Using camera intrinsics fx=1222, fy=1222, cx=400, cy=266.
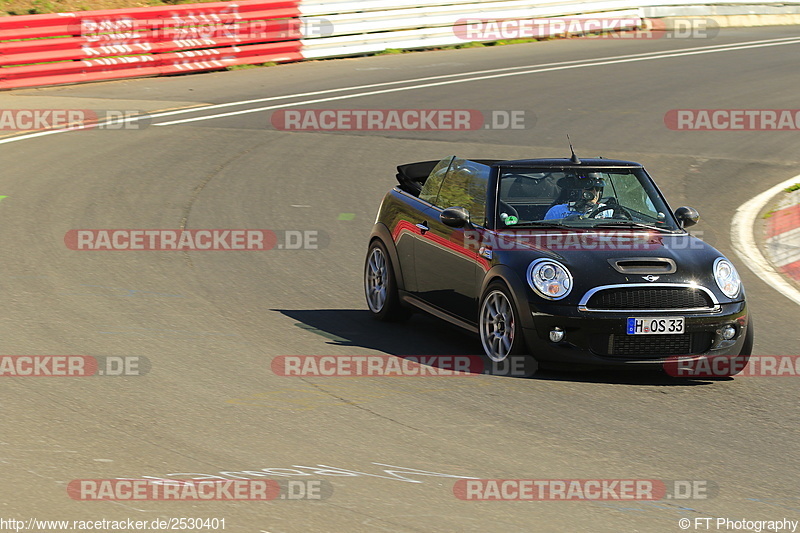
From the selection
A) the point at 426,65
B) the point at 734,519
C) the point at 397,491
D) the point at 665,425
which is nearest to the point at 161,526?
the point at 397,491

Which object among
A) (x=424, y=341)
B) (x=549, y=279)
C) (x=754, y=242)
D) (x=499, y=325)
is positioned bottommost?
(x=424, y=341)

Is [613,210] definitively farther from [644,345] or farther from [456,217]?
[644,345]

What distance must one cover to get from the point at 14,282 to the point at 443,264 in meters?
3.89

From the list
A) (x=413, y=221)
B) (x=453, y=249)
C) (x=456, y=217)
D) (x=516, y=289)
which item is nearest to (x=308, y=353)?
(x=453, y=249)

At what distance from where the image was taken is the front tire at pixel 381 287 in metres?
10.3

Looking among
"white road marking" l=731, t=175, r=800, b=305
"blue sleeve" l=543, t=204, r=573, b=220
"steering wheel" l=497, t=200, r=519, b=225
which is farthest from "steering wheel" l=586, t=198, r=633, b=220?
"white road marking" l=731, t=175, r=800, b=305

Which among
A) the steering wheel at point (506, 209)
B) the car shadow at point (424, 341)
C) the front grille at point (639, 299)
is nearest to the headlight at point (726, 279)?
the front grille at point (639, 299)

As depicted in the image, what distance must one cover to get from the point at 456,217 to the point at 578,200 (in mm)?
967

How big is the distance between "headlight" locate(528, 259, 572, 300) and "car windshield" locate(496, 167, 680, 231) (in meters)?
0.81

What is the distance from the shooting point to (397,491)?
5957 millimetres

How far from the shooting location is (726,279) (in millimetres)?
8602

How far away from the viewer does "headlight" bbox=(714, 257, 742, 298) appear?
855 cm

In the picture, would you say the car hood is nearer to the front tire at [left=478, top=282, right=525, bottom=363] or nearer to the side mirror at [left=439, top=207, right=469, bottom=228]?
the front tire at [left=478, top=282, right=525, bottom=363]

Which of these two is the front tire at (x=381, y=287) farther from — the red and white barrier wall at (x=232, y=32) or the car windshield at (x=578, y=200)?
the red and white barrier wall at (x=232, y=32)
